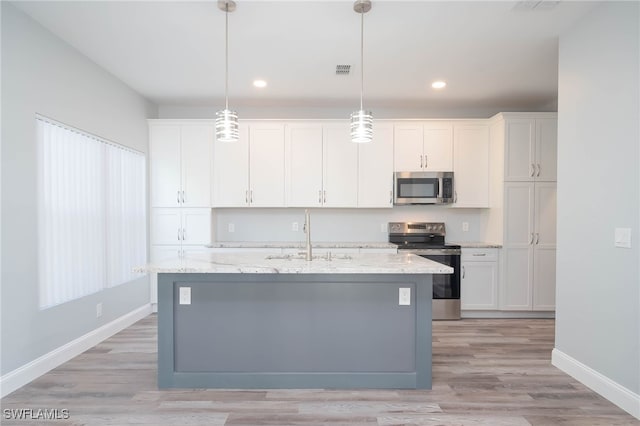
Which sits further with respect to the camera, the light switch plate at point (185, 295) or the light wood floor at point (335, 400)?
the light switch plate at point (185, 295)

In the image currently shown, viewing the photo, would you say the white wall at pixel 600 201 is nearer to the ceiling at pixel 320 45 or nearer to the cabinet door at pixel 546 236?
the ceiling at pixel 320 45

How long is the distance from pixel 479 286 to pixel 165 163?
4.20 metres

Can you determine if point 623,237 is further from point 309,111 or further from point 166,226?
point 166,226

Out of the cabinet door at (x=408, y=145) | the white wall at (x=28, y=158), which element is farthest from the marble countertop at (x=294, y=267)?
the cabinet door at (x=408, y=145)

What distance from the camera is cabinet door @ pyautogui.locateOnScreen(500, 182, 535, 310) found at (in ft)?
13.8

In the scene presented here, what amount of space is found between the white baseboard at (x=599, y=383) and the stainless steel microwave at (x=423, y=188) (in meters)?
2.12

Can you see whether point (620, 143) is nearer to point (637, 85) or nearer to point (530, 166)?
point (637, 85)

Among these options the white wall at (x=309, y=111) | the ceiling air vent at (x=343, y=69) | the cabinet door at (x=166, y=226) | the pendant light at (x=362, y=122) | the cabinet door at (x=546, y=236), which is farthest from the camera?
the white wall at (x=309, y=111)

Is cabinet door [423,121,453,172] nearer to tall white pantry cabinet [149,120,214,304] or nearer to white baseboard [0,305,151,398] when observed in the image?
tall white pantry cabinet [149,120,214,304]

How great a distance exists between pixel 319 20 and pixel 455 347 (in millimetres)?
3094

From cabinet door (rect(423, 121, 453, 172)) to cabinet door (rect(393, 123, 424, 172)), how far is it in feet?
0.25

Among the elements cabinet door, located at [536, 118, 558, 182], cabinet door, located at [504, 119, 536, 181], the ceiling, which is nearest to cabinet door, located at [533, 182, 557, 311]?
cabinet door, located at [536, 118, 558, 182]

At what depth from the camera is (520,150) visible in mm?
4207

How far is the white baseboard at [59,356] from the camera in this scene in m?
2.45
